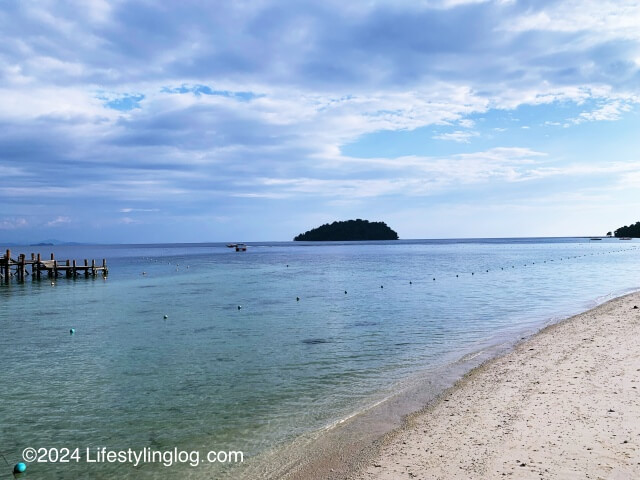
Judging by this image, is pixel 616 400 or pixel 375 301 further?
pixel 375 301

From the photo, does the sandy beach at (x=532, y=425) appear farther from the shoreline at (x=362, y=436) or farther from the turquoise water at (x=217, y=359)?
the turquoise water at (x=217, y=359)

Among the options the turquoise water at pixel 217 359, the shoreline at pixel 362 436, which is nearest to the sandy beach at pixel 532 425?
the shoreline at pixel 362 436

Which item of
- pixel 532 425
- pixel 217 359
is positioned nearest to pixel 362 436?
pixel 532 425

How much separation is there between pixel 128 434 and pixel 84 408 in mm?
2310

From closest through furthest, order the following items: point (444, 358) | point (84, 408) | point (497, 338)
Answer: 1. point (84, 408)
2. point (444, 358)
3. point (497, 338)

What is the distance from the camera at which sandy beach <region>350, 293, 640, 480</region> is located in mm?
6832

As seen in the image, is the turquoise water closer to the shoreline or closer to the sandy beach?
the shoreline

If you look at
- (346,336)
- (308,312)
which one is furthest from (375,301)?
(346,336)

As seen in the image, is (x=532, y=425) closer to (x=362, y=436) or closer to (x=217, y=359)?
(x=362, y=436)

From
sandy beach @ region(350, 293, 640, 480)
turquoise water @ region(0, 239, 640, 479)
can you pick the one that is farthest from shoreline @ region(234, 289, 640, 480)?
turquoise water @ region(0, 239, 640, 479)

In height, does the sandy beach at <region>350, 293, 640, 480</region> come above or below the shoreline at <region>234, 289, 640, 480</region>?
above

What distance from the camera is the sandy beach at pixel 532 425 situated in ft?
22.4

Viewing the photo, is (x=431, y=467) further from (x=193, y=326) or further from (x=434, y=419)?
(x=193, y=326)

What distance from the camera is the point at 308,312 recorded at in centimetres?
2664
